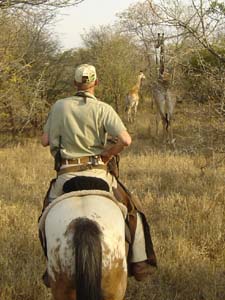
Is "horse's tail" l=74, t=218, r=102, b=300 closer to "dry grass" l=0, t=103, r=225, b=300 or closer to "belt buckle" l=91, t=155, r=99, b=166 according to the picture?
"belt buckle" l=91, t=155, r=99, b=166

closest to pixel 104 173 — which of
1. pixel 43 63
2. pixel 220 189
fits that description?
pixel 220 189

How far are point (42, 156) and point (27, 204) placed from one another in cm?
557

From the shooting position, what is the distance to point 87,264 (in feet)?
11.1

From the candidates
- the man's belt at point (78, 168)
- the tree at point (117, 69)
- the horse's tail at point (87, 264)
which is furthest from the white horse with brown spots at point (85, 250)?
the tree at point (117, 69)

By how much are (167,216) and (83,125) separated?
136 inches

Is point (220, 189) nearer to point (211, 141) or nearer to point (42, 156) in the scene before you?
point (211, 141)

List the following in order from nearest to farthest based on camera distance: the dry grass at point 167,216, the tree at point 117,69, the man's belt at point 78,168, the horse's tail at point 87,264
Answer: the horse's tail at point 87,264, the man's belt at point 78,168, the dry grass at point 167,216, the tree at point 117,69

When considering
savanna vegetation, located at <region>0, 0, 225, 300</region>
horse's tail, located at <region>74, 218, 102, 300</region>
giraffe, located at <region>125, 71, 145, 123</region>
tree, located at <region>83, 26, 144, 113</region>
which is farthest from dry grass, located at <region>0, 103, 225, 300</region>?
tree, located at <region>83, 26, 144, 113</region>

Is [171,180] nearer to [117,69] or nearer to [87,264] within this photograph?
[87,264]

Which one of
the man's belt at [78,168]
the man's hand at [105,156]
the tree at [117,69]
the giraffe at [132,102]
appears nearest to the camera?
the man's belt at [78,168]

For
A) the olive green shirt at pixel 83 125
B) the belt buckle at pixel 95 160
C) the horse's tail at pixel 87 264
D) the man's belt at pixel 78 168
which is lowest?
the horse's tail at pixel 87 264

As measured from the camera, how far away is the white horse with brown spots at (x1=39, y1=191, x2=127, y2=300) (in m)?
3.40

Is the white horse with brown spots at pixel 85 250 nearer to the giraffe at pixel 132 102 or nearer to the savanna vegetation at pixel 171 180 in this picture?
the savanna vegetation at pixel 171 180

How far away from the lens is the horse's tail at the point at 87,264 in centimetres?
339
